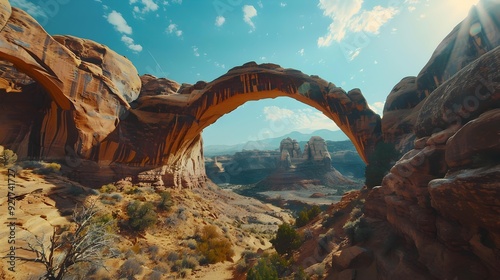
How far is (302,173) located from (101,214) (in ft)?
202

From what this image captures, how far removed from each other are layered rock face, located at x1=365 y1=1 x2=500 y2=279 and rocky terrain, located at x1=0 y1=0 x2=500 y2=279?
0.02 m

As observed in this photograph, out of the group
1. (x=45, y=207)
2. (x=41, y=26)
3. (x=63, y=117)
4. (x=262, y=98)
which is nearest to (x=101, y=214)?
(x=45, y=207)

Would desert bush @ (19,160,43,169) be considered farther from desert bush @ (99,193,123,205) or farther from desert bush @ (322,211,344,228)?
desert bush @ (322,211,344,228)

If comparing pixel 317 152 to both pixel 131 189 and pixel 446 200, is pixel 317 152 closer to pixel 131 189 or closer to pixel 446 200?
pixel 131 189

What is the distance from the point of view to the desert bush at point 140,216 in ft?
42.4

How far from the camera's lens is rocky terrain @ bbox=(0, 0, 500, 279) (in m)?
4.29

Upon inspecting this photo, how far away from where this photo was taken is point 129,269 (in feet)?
29.2

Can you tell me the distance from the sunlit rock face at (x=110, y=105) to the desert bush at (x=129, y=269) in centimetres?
1077

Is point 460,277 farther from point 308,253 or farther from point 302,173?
point 302,173

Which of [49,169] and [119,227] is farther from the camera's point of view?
[49,169]

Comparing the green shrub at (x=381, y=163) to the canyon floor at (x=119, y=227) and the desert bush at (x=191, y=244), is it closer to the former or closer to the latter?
the canyon floor at (x=119, y=227)

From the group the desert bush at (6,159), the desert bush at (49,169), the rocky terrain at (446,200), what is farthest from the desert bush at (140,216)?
the rocky terrain at (446,200)

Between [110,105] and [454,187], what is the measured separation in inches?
886

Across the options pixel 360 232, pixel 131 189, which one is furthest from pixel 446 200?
pixel 131 189
